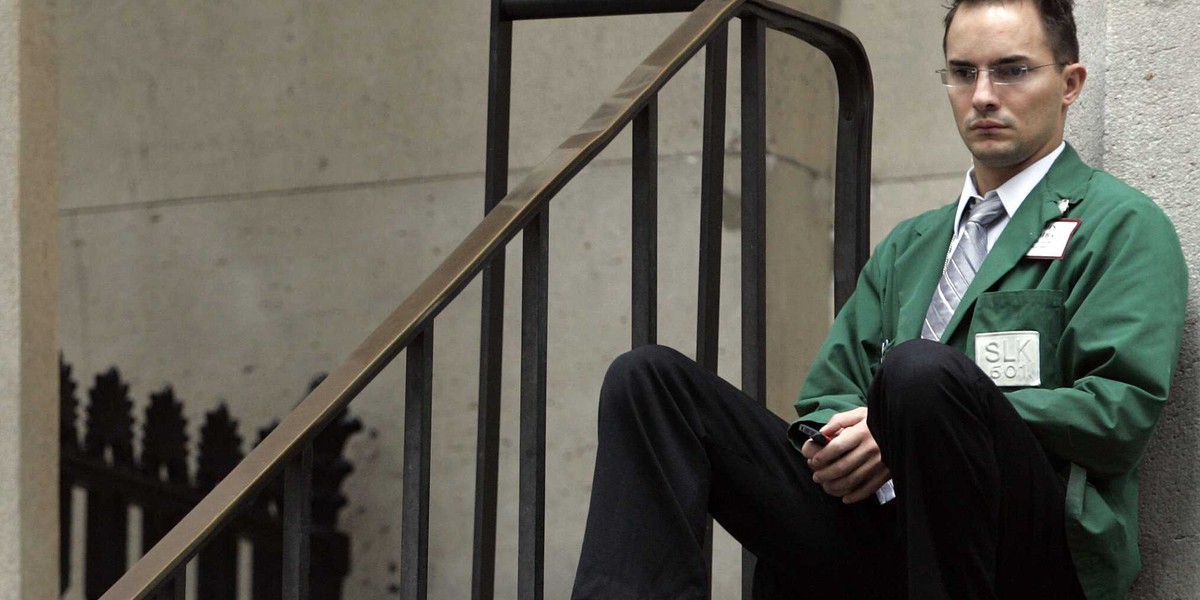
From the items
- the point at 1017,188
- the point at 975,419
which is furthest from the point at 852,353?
the point at 975,419

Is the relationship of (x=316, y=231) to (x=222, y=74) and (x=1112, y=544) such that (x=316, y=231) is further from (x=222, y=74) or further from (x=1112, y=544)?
(x=1112, y=544)

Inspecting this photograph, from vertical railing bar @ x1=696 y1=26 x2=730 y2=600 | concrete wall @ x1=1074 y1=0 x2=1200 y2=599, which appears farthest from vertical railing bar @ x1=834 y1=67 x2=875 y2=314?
concrete wall @ x1=1074 y1=0 x2=1200 y2=599

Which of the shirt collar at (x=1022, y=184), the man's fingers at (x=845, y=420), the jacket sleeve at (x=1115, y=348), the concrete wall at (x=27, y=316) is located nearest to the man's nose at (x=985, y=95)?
the shirt collar at (x=1022, y=184)

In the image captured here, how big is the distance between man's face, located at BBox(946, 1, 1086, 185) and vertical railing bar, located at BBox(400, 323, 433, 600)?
2.54 ft

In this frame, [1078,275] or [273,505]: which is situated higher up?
[1078,275]

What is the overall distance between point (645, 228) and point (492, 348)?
1.34 feet

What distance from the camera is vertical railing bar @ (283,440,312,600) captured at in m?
2.40

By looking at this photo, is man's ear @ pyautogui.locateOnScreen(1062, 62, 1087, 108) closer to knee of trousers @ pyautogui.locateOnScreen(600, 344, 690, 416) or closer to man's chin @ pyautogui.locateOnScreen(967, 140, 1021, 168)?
man's chin @ pyautogui.locateOnScreen(967, 140, 1021, 168)

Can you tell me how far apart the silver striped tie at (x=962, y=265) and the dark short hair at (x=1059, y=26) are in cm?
21

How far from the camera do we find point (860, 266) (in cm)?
321

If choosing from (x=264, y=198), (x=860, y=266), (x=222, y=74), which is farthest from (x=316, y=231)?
(x=860, y=266)

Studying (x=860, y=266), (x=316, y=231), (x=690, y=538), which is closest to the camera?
(x=690, y=538)

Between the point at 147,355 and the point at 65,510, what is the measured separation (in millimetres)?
622

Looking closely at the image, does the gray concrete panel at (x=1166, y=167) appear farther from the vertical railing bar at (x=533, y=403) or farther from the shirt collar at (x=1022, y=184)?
the vertical railing bar at (x=533, y=403)
